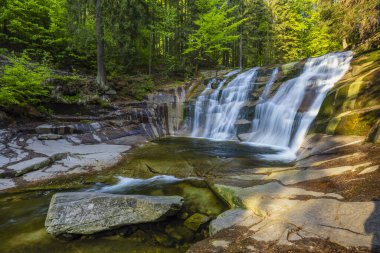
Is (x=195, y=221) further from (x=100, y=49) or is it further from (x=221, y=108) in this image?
(x=100, y=49)

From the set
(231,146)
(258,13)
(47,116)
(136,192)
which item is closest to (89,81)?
(47,116)

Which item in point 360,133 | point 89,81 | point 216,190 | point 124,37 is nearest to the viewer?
point 216,190

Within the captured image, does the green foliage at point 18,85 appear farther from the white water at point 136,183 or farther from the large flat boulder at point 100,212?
the large flat boulder at point 100,212

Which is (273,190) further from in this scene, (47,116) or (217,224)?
(47,116)

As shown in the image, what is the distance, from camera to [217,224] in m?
4.22

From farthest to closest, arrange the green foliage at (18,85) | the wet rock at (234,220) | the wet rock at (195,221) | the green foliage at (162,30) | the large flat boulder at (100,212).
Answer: the green foliage at (162,30) → the green foliage at (18,85) → the wet rock at (195,221) → the large flat boulder at (100,212) → the wet rock at (234,220)

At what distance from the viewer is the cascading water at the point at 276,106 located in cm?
1106

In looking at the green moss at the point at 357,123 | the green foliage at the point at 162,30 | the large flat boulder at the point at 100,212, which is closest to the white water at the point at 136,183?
the large flat boulder at the point at 100,212

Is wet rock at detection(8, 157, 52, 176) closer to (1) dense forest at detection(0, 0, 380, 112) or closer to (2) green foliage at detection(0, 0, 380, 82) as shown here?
(1) dense forest at detection(0, 0, 380, 112)

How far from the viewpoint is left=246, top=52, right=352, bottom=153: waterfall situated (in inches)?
427

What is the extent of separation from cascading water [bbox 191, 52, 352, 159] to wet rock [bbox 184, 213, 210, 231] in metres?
5.20

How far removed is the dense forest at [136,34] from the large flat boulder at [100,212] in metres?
7.70

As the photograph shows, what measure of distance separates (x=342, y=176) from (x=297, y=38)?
26.0 metres

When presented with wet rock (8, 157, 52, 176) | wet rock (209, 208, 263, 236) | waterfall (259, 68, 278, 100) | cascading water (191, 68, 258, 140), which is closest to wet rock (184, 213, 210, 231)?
wet rock (209, 208, 263, 236)
